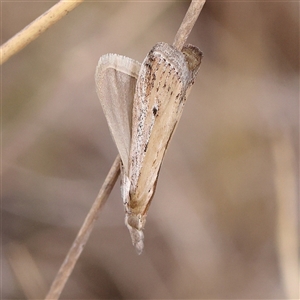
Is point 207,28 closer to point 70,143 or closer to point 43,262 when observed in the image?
point 70,143

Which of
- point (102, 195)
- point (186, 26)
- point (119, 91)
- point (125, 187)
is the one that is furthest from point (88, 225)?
point (186, 26)

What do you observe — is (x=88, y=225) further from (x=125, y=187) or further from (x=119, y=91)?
(x=119, y=91)

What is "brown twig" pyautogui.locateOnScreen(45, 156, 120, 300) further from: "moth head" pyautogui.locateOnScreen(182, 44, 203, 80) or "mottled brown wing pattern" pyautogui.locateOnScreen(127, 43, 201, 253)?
"moth head" pyautogui.locateOnScreen(182, 44, 203, 80)

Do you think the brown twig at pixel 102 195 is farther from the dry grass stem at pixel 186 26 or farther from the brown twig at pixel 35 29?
the brown twig at pixel 35 29

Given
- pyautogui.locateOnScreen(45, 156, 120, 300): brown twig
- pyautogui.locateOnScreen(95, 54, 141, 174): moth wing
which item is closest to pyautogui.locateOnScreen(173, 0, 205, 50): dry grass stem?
pyautogui.locateOnScreen(95, 54, 141, 174): moth wing

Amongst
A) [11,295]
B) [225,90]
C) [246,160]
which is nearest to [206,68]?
[225,90]
